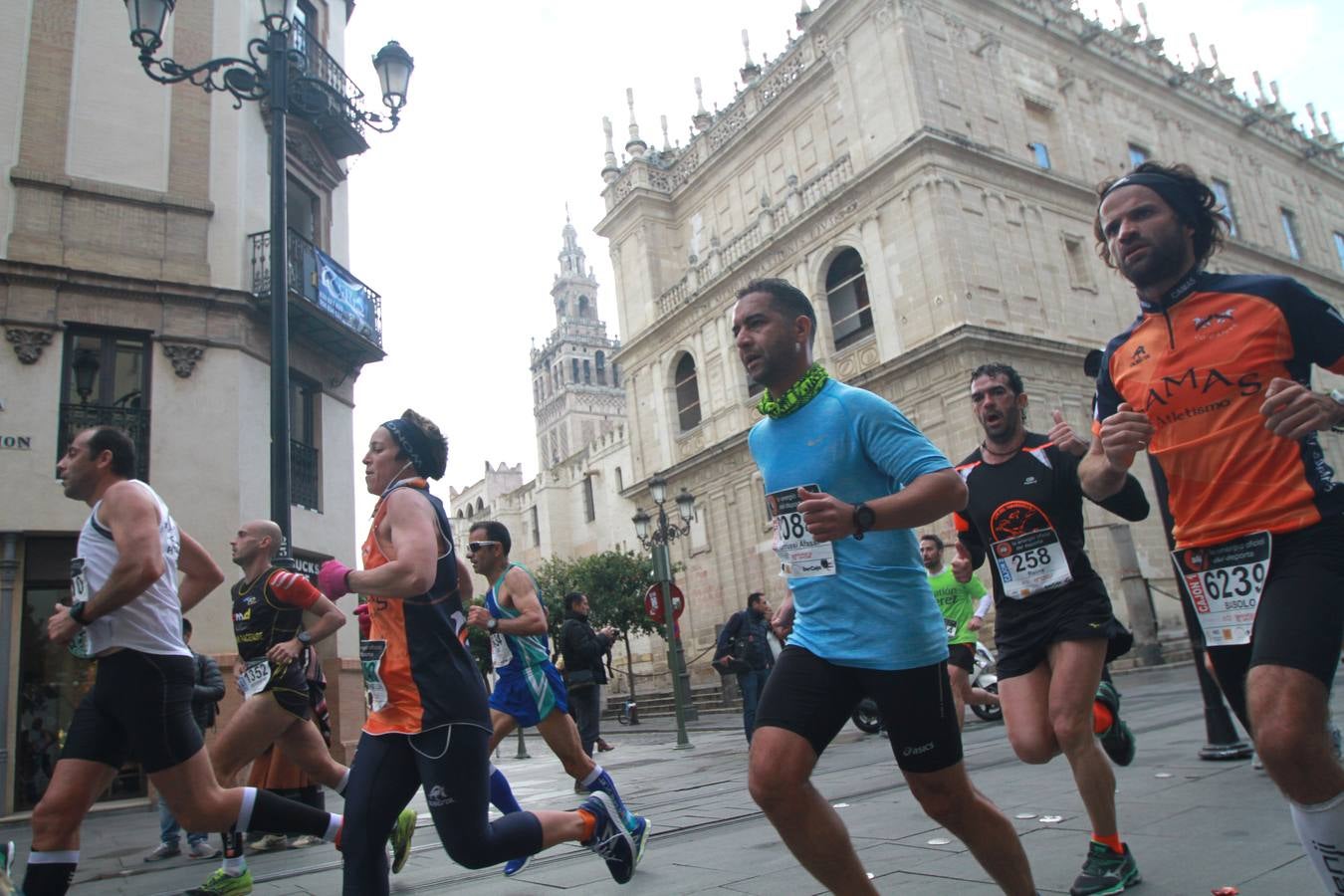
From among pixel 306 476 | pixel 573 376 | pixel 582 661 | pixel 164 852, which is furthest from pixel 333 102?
pixel 573 376

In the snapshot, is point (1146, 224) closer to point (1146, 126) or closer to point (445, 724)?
point (445, 724)

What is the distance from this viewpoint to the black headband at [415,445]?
364cm

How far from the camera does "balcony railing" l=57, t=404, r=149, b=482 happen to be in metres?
12.2

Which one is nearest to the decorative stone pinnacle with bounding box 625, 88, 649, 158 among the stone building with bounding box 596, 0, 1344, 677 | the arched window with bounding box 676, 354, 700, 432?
the stone building with bounding box 596, 0, 1344, 677

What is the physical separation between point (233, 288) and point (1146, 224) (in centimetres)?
1350

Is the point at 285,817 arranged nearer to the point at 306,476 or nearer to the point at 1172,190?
the point at 1172,190

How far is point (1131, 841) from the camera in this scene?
415 cm

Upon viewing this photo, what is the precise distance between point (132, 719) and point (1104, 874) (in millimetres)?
3716

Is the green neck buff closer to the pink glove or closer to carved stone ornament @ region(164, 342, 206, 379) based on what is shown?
the pink glove

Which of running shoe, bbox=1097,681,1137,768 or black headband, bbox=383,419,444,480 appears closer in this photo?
black headband, bbox=383,419,444,480

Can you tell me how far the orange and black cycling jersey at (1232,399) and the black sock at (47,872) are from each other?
413 centimetres

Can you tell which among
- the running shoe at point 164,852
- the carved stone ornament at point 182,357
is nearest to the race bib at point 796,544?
the running shoe at point 164,852

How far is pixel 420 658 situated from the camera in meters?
3.30

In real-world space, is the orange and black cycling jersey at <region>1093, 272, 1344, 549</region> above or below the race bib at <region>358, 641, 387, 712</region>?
above
